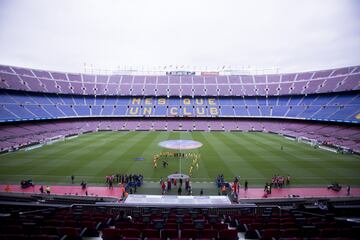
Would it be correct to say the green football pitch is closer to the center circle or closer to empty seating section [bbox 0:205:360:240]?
the center circle

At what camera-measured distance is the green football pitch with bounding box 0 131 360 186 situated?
26.2 meters

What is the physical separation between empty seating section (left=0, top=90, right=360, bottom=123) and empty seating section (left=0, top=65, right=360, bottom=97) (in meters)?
2.07

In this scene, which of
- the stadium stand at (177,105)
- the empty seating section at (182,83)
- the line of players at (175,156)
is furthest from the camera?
the empty seating section at (182,83)

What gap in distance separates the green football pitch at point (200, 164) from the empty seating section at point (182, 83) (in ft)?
115

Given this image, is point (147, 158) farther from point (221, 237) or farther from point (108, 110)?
point (108, 110)

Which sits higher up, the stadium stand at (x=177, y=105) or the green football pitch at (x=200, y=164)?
the stadium stand at (x=177, y=105)

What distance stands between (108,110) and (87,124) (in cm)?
900

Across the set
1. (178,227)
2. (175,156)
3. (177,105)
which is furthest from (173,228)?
(177,105)

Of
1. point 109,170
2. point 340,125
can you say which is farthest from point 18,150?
point 340,125

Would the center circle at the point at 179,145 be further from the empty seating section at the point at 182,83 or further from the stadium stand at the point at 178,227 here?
the empty seating section at the point at 182,83

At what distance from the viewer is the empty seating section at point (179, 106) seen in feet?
185

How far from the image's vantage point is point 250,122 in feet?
240

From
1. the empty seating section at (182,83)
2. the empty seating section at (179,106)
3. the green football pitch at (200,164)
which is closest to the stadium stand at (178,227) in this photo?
the green football pitch at (200,164)

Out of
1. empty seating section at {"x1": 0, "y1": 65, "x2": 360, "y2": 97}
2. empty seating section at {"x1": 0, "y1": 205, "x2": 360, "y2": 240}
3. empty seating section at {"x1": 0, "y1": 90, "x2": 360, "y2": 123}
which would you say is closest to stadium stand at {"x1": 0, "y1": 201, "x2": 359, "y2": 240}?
empty seating section at {"x1": 0, "y1": 205, "x2": 360, "y2": 240}
